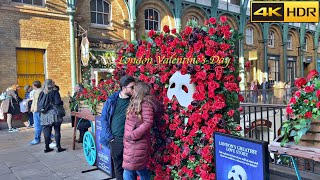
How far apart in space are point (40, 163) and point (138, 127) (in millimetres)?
3664

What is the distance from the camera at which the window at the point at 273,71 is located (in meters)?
23.1

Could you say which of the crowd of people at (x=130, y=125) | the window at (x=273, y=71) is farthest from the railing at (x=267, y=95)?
the crowd of people at (x=130, y=125)

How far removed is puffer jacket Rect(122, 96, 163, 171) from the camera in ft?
11.3

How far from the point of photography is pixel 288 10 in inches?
282

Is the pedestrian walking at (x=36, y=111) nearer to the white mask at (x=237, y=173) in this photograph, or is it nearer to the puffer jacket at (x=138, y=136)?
the puffer jacket at (x=138, y=136)

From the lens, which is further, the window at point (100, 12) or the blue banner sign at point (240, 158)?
the window at point (100, 12)

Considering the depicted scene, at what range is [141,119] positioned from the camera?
3492 mm

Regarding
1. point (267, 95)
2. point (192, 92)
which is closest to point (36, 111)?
point (192, 92)

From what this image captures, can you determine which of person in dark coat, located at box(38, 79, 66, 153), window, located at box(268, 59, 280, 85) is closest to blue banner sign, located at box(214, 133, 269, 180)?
person in dark coat, located at box(38, 79, 66, 153)

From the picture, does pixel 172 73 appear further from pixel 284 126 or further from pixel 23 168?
pixel 23 168

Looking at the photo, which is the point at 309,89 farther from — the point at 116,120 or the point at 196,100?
the point at 116,120

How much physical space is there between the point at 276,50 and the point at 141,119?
74.0 feet

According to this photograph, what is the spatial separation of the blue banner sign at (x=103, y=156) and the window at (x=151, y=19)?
11451 mm

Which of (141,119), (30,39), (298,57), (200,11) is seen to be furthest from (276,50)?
(141,119)
